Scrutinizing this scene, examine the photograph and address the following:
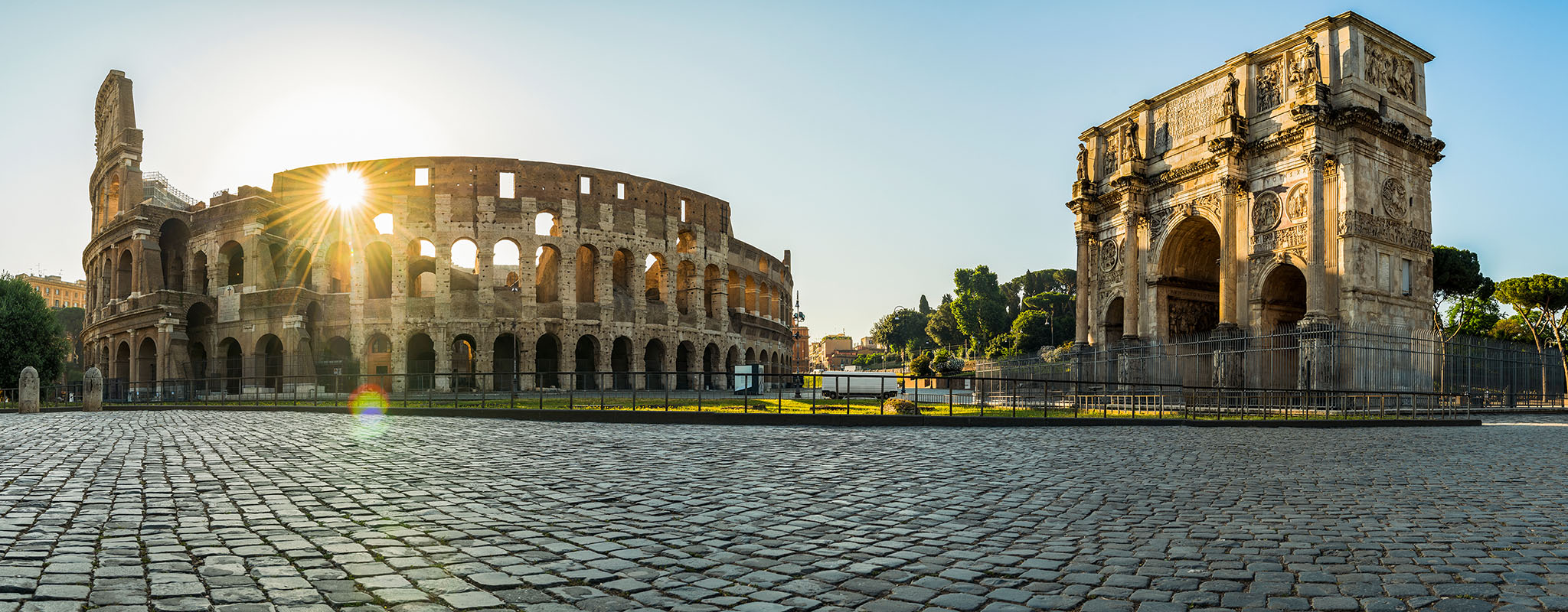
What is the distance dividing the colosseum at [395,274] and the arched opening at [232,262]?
0.09 metres

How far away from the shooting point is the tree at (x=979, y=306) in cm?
7419

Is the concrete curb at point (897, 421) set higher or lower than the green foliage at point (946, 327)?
lower

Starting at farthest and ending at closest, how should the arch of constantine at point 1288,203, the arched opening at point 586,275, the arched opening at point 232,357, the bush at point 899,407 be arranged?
the arched opening at point 586,275
the arched opening at point 232,357
the arch of constantine at point 1288,203
the bush at point 899,407

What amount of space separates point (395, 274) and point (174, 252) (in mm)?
14064

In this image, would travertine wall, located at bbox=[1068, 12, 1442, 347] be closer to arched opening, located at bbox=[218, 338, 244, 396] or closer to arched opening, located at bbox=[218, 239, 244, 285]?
arched opening, located at bbox=[218, 338, 244, 396]

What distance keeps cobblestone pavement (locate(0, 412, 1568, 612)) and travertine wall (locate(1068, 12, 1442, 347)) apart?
1702cm

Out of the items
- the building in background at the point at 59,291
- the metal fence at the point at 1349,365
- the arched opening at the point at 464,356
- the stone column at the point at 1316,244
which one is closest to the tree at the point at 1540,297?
the metal fence at the point at 1349,365

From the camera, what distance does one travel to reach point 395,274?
38.2 meters

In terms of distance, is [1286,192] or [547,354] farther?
[547,354]

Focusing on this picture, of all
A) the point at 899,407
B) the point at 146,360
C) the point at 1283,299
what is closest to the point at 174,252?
the point at 146,360

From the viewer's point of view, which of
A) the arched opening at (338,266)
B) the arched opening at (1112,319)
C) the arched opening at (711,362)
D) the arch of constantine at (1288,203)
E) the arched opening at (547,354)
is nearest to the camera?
the arch of constantine at (1288,203)

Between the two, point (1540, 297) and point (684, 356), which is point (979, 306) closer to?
point (684, 356)

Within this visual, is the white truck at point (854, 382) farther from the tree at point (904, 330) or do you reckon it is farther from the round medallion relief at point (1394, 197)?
the tree at point (904, 330)

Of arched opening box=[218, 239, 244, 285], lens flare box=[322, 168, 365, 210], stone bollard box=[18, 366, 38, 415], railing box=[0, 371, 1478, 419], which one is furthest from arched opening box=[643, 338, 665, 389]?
stone bollard box=[18, 366, 38, 415]
